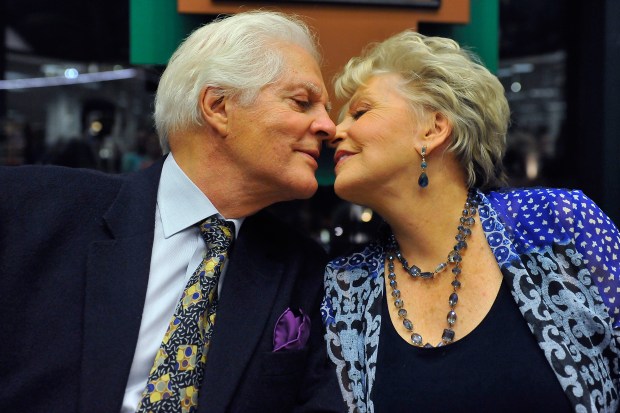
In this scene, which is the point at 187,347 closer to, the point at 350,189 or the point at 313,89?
the point at 350,189

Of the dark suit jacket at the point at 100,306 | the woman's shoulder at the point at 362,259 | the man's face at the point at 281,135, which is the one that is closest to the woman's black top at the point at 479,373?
the dark suit jacket at the point at 100,306

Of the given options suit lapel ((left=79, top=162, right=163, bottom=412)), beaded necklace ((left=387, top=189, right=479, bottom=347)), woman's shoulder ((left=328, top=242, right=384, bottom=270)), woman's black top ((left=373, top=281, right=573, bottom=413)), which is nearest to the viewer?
suit lapel ((left=79, top=162, right=163, bottom=412))

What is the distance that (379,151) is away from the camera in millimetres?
2193

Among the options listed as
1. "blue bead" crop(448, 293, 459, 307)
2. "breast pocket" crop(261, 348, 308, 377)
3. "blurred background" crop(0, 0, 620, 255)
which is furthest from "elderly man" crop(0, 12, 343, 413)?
"blurred background" crop(0, 0, 620, 255)

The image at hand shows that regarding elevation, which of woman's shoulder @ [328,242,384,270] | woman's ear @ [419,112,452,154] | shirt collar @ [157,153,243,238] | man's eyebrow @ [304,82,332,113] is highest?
man's eyebrow @ [304,82,332,113]

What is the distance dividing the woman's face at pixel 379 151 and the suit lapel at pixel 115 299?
544 millimetres

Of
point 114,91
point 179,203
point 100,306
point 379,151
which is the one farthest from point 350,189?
point 114,91

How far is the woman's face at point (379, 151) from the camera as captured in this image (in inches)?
86.0

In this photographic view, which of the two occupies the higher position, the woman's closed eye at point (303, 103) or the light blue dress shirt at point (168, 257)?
the woman's closed eye at point (303, 103)

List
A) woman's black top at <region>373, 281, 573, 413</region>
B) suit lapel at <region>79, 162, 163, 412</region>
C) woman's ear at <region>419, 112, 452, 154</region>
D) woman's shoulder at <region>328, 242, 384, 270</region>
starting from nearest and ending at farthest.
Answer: suit lapel at <region>79, 162, 163, 412</region>
woman's black top at <region>373, 281, 573, 413</region>
woman's ear at <region>419, 112, 452, 154</region>
woman's shoulder at <region>328, 242, 384, 270</region>

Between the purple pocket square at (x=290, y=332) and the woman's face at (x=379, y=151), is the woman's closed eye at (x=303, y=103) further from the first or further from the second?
the purple pocket square at (x=290, y=332)

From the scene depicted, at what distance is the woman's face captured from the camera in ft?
7.17

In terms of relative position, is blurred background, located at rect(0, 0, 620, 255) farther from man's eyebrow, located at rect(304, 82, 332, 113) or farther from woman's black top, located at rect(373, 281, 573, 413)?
woman's black top, located at rect(373, 281, 573, 413)

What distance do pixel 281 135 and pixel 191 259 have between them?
16.3 inches
